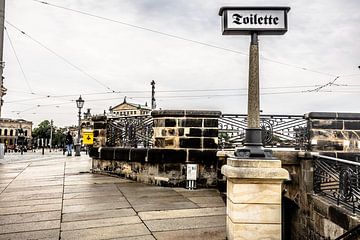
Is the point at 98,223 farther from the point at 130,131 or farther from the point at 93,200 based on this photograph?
the point at 130,131

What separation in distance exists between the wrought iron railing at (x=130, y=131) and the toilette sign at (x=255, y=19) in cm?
545

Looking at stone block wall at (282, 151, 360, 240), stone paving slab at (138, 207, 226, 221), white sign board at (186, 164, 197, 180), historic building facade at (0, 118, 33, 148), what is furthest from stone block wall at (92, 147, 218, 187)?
historic building facade at (0, 118, 33, 148)

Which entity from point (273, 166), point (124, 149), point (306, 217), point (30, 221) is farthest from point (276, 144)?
point (30, 221)

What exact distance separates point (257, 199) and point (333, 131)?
5246mm

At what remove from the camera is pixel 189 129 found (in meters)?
8.57

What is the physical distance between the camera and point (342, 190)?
4277mm

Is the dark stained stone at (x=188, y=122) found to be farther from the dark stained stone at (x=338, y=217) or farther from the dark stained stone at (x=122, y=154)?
the dark stained stone at (x=338, y=217)

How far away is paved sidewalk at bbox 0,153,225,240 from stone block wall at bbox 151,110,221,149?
3.99 feet

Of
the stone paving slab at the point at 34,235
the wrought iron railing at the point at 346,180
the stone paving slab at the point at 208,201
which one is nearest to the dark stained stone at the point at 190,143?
the stone paving slab at the point at 208,201

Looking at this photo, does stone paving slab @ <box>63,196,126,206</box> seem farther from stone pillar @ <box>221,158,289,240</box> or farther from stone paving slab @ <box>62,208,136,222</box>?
stone pillar @ <box>221,158,289,240</box>

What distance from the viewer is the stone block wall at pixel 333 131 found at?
8242 mm

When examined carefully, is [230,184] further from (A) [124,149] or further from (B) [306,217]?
(A) [124,149]

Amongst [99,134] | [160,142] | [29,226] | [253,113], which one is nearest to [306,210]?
[253,113]

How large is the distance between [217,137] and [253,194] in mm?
4694
